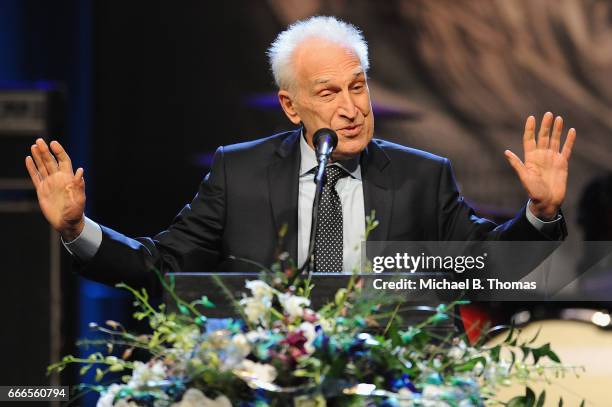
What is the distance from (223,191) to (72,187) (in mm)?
508

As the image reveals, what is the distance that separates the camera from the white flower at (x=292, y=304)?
4.14 feet

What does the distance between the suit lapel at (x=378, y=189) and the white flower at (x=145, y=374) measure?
120 cm

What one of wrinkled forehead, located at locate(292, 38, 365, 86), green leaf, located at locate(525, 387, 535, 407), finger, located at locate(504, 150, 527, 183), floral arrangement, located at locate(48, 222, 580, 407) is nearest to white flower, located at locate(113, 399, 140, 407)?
floral arrangement, located at locate(48, 222, 580, 407)

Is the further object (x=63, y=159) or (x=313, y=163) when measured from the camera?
(x=313, y=163)

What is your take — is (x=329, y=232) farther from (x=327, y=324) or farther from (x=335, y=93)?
(x=327, y=324)

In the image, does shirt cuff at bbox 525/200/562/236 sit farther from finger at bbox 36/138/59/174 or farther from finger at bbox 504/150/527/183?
finger at bbox 36/138/59/174

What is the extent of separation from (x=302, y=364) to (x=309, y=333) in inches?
1.6

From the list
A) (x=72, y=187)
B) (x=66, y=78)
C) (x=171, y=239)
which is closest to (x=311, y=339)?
(x=72, y=187)

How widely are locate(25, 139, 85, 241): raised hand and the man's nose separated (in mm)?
651

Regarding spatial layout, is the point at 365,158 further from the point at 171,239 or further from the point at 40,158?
the point at 40,158

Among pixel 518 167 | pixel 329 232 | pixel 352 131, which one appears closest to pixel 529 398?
pixel 518 167

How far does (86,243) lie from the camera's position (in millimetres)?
2264

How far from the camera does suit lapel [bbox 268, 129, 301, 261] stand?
2.44 meters

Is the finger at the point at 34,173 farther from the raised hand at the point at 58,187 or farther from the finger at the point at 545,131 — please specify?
the finger at the point at 545,131
